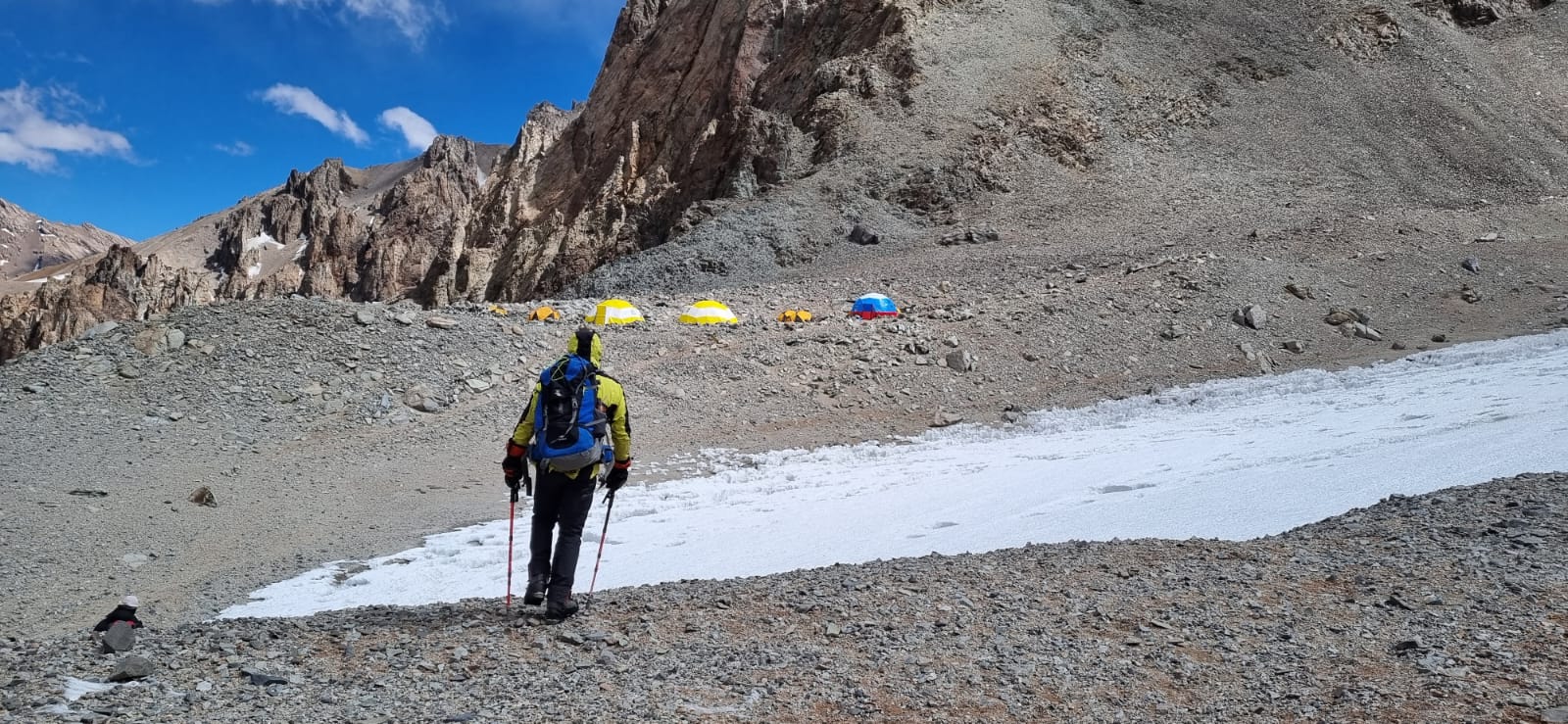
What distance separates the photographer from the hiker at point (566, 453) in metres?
5.62

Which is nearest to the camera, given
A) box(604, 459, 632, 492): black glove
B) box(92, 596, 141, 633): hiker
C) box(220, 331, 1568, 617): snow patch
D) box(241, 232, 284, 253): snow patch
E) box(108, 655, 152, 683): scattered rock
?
box(108, 655, 152, 683): scattered rock

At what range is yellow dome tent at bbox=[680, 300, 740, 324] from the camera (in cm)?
2145

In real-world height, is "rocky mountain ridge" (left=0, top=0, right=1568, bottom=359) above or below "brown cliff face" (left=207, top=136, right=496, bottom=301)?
below

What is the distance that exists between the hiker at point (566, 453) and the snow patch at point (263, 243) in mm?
145272

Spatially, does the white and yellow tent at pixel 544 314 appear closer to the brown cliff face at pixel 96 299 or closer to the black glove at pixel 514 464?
the black glove at pixel 514 464

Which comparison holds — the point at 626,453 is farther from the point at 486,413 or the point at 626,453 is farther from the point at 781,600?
the point at 486,413

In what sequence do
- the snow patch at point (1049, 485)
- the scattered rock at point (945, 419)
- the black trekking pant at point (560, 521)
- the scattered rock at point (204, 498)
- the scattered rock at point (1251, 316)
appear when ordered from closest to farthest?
the black trekking pant at point (560, 521), the snow patch at point (1049, 485), the scattered rock at point (204, 498), the scattered rock at point (945, 419), the scattered rock at point (1251, 316)

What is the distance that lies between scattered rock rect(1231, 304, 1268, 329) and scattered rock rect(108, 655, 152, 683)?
21825 mm

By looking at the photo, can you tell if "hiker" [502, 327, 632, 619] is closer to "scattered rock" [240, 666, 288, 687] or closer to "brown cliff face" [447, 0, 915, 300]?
"scattered rock" [240, 666, 288, 687]

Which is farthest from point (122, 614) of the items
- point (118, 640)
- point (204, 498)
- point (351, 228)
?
point (351, 228)

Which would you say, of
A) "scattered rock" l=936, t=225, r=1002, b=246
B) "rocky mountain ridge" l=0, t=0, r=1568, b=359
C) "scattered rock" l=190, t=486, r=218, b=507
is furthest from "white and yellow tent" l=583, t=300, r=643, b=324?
"scattered rock" l=936, t=225, r=1002, b=246

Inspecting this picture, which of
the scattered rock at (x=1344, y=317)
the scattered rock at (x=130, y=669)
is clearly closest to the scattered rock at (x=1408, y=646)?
the scattered rock at (x=130, y=669)

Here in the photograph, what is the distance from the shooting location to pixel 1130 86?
43.9 m

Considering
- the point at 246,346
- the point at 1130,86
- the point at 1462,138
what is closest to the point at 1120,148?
the point at 1130,86
